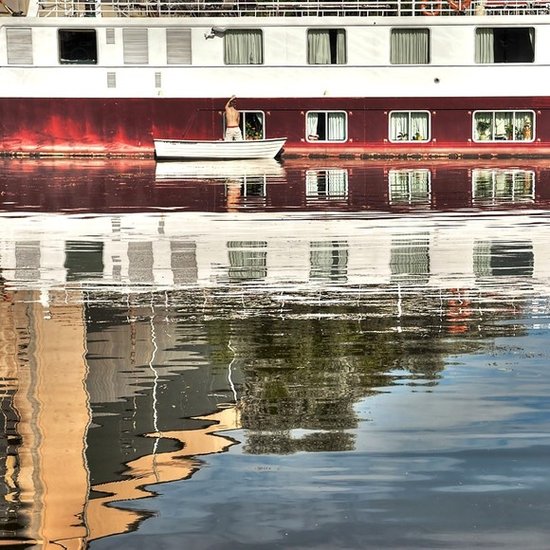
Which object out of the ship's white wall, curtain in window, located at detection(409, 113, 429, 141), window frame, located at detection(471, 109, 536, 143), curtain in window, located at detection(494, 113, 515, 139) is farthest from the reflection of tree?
curtain in window, located at detection(494, 113, 515, 139)

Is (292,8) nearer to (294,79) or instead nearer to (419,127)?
(294,79)

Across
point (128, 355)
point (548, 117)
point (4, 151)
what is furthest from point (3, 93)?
point (128, 355)

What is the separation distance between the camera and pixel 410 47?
148ft

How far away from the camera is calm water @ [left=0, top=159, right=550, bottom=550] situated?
20.8 ft

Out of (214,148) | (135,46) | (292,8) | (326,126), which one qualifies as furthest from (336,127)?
(135,46)

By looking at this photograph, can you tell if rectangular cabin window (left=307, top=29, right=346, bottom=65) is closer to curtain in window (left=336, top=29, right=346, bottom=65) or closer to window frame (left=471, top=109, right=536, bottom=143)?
curtain in window (left=336, top=29, right=346, bottom=65)

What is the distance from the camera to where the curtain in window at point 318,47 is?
4506 centimetres

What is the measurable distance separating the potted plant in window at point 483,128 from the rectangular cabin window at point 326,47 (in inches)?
187

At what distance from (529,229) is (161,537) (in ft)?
51.4

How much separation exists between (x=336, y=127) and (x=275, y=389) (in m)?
37.1

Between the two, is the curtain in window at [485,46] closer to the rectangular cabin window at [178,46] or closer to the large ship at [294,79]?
the large ship at [294,79]

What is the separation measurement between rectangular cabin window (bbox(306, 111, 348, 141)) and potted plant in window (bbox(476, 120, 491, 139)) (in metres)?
4.22

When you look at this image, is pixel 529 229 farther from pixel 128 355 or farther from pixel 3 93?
pixel 3 93

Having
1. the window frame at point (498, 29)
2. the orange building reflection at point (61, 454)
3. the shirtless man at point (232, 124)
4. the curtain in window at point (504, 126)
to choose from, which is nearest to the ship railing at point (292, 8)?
the window frame at point (498, 29)
